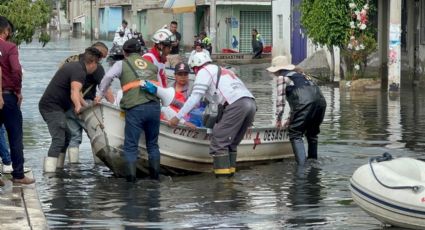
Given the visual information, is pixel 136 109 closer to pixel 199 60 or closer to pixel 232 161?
pixel 199 60

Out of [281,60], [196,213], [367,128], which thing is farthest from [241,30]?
[196,213]

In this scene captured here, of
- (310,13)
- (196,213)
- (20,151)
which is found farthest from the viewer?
(310,13)

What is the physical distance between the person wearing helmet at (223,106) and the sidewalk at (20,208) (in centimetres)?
225

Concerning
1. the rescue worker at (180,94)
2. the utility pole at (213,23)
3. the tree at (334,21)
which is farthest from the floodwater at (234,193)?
the utility pole at (213,23)

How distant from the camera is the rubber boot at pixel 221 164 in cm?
1230

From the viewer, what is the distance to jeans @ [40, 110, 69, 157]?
12.7 metres

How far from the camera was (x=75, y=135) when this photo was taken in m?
13.4

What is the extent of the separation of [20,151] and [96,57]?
81.0 inches

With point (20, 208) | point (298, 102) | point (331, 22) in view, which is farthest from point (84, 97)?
point (331, 22)

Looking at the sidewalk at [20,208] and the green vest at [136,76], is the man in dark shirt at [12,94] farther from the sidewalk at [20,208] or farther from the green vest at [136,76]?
the green vest at [136,76]

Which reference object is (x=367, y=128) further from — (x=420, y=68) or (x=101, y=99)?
(x=420, y=68)

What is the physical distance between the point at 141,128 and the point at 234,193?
4.44 feet

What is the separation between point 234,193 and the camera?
11.5 metres

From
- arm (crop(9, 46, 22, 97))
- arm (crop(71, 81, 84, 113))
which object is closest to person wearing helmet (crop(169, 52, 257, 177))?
arm (crop(71, 81, 84, 113))
